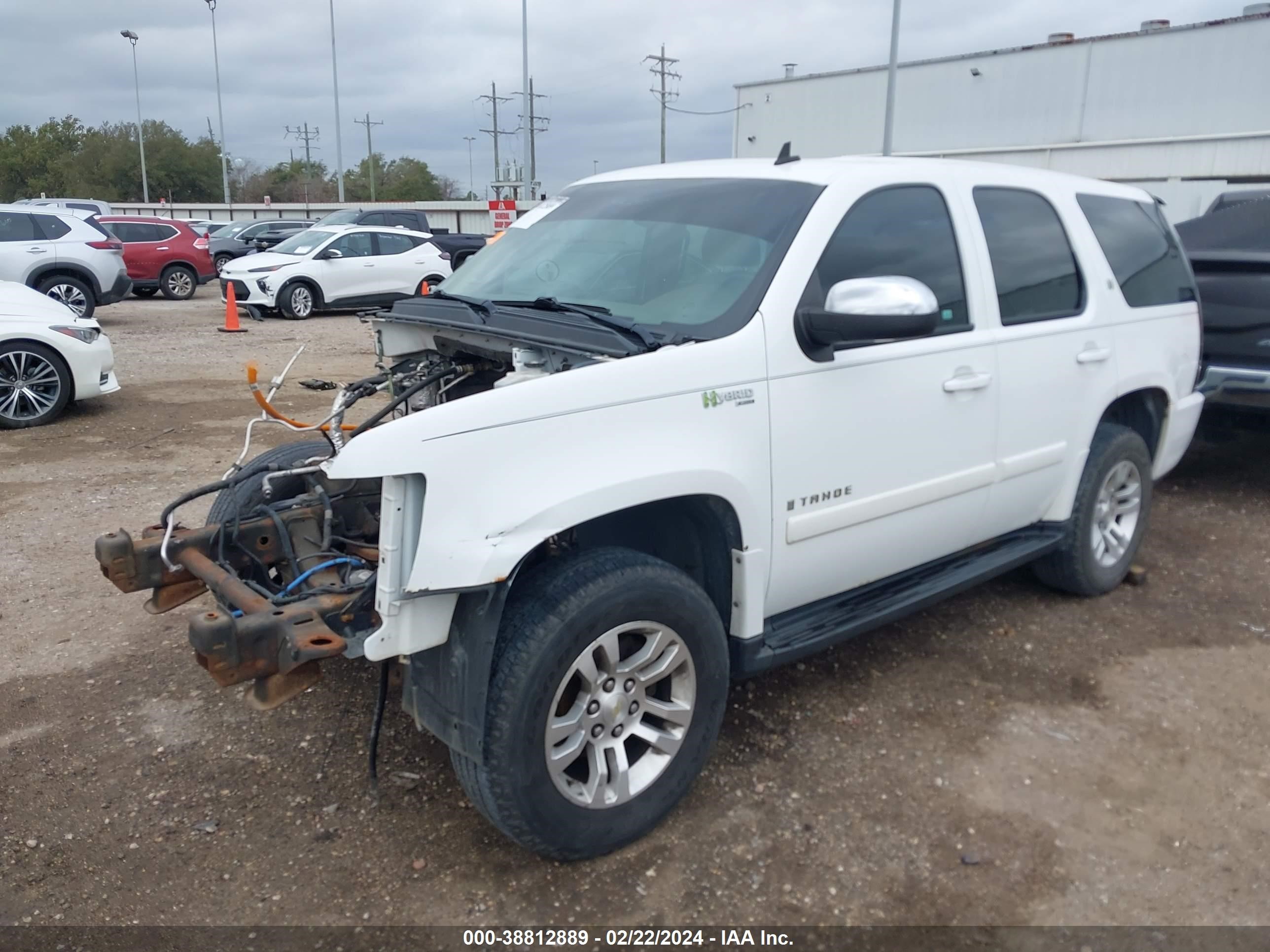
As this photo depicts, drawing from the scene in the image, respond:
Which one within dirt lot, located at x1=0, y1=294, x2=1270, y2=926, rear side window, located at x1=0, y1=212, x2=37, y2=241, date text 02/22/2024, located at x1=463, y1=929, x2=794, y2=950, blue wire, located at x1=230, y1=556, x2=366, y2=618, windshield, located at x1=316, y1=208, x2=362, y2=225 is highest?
windshield, located at x1=316, y1=208, x2=362, y2=225

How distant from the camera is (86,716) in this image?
3.73 m

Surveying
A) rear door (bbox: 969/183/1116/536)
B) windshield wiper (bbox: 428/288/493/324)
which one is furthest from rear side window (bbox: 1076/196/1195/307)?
windshield wiper (bbox: 428/288/493/324)

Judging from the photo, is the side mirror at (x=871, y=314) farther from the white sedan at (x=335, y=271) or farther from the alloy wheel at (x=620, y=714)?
the white sedan at (x=335, y=271)

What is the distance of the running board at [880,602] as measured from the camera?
3311mm

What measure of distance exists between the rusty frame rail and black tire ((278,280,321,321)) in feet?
47.1

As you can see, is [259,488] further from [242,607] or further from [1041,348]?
[1041,348]

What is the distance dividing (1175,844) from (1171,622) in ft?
6.31

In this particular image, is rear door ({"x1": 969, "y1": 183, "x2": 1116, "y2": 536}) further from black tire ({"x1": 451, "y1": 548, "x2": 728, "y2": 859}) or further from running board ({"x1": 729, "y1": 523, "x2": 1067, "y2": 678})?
black tire ({"x1": 451, "y1": 548, "x2": 728, "y2": 859})

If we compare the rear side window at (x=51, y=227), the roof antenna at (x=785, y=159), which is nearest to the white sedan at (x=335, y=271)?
the rear side window at (x=51, y=227)

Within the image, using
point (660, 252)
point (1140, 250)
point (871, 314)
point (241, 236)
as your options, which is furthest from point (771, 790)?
point (241, 236)

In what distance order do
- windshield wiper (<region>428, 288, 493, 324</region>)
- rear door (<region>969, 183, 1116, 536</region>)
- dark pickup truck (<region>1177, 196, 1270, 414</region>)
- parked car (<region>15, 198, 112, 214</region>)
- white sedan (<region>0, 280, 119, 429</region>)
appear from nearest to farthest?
windshield wiper (<region>428, 288, 493, 324</region>)
rear door (<region>969, 183, 1116, 536</region>)
dark pickup truck (<region>1177, 196, 1270, 414</region>)
white sedan (<region>0, 280, 119, 429</region>)
parked car (<region>15, 198, 112, 214</region>)

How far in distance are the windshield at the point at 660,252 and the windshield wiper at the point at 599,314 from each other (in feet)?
0.14

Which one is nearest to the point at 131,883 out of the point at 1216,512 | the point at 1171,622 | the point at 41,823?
the point at 41,823

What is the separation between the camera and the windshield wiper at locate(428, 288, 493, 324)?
3.56 m
